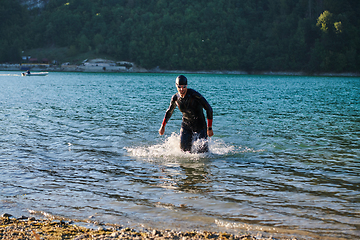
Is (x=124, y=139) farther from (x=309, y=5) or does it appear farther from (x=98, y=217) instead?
(x=309, y=5)

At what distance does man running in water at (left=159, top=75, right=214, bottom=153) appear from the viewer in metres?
10.0

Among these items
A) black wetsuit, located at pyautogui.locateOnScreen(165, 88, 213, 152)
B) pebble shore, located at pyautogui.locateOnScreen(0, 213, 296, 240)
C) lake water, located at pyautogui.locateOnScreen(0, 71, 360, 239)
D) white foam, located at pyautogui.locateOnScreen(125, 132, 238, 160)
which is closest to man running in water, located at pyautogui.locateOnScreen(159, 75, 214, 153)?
black wetsuit, located at pyautogui.locateOnScreen(165, 88, 213, 152)

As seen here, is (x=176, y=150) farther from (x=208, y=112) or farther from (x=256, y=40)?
(x=256, y=40)

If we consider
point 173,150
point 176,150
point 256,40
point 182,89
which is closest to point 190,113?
point 182,89

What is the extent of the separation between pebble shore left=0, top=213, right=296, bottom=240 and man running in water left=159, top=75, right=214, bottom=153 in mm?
4695

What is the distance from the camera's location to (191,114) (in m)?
10.6

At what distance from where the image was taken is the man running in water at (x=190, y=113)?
10.0 meters

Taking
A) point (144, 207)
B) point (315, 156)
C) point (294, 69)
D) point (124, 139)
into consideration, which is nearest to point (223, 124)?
point (124, 139)

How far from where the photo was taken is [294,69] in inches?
6383

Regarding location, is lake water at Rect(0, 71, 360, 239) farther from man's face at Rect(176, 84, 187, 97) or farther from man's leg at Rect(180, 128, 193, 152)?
man's face at Rect(176, 84, 187, 97)

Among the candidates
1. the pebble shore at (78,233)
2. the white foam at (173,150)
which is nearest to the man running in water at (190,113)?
the white foam at (173,150)

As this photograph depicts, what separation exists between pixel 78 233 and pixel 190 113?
19.1 ft

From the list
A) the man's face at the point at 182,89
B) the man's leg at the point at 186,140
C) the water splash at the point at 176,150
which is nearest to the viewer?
the man's face at the point at 182,89

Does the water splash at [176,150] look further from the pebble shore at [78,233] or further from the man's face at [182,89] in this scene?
the pebble shore at [78,233]
